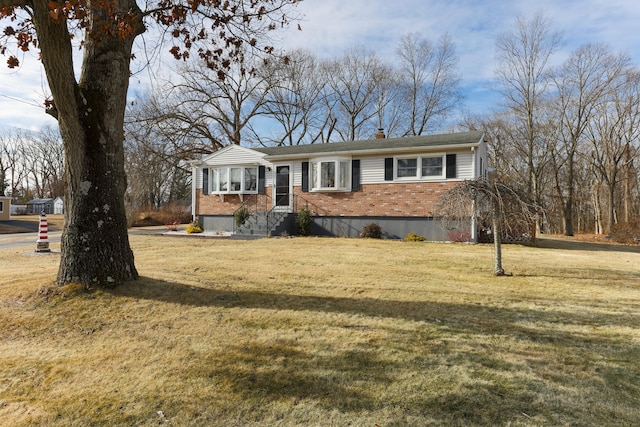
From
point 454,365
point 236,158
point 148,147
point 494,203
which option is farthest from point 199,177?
point 454,365

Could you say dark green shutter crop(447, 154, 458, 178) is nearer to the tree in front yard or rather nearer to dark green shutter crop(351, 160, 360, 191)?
dark green shutter crop(351, 160, 360, 191)

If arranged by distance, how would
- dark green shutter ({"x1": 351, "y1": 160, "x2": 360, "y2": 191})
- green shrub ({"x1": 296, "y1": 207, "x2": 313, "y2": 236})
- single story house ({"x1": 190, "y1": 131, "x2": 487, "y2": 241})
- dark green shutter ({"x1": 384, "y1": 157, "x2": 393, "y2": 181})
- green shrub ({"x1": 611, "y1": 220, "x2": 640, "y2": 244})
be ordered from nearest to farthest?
single story house ({"x1": 190, "y1": 131, "x2": 487, "y2": 241})
dark green shutter ({"x1": 384, "y1": 157, "x2": 393, "y2": 181})
dark green shutter ({"x1": 351, "y1": 160, "x2": 360, "y2": 191})
green shrub ({"x1": 296, "y1": 207, "x2": 313, "y2": 236})
green shrub ({"x1": 611, "y1": 220, "x2": 640, "y2": 244})

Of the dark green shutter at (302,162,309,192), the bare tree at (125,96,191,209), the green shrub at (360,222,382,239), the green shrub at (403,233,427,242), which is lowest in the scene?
the green shrub at (403,233,427,242)

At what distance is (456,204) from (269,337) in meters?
5.09

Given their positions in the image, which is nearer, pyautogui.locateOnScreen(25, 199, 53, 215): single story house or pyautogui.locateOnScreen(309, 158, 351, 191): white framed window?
pyautogui.locateOnScreen(309, 158, 351, 191): white framed window

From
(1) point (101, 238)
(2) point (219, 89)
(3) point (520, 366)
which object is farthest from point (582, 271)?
(2) point (219, 89)

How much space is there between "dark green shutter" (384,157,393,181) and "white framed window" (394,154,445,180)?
21 cm

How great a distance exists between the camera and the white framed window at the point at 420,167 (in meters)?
14.8

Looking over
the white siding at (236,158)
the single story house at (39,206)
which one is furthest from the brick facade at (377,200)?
the single story house at (39,206)

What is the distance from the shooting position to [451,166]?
14531 mm

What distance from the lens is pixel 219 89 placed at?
2942cm

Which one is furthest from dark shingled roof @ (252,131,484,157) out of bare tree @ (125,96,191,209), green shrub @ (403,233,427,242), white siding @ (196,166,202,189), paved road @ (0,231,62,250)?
bare tree @ (125,96,191,209)

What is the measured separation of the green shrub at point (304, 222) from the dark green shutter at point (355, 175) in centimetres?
237

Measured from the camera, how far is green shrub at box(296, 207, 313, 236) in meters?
16.6
